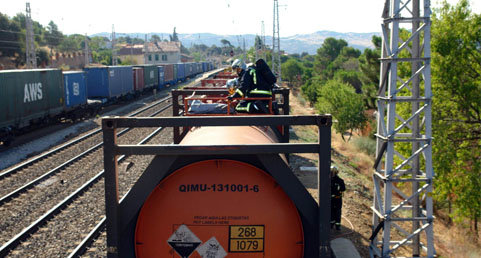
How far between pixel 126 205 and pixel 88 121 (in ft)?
74.9

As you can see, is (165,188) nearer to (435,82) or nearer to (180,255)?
(180,255)

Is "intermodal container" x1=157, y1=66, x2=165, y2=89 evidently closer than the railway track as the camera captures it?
No

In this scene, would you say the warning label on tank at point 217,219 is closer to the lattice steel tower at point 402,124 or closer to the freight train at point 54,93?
the lattice steel tower at point 402,124

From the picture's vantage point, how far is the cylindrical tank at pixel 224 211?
4.12 metres

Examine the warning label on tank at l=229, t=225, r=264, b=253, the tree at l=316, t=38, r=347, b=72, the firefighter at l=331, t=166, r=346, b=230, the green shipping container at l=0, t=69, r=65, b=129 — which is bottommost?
the firefighter at l=331, t=166, r=346, b=230

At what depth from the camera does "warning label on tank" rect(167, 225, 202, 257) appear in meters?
4.12

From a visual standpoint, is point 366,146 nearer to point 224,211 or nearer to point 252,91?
point 252,91

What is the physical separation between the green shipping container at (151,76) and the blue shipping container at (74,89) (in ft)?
48.0

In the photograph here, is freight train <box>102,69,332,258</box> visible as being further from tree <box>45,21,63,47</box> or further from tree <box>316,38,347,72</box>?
tree <box>316,38,347,72</box>

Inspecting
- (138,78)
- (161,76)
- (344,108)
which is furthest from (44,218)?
(161,76)

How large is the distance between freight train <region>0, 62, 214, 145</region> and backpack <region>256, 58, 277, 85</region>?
1480cm

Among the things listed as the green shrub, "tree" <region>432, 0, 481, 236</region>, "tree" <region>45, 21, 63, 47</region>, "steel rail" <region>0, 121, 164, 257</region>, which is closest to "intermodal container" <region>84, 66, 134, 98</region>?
the green shrub

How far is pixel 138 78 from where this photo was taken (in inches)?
1513

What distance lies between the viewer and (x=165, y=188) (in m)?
4.16
